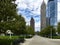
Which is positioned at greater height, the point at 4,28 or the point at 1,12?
the point at 1,12

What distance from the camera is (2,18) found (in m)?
20.6

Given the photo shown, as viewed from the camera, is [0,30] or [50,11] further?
[50,11]

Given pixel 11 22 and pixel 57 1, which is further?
pixel 57 1

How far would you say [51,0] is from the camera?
7160 inches

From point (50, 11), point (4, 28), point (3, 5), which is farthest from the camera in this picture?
point (50, 11)

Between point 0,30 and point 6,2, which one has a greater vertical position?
point 6,2

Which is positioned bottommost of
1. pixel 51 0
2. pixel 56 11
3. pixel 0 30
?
pixel 0 30

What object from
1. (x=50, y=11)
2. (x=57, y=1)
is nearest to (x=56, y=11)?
(x=57, y=1)

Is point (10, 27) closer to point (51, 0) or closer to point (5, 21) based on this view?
point (5, 21)

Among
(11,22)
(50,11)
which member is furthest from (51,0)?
(11,22)

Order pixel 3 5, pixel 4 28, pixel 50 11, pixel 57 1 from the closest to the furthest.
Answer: pixel 3 5 < pixel 4 28 < pixel 57 1 < pixel 50 11

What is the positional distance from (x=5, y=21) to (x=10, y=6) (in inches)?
64.3

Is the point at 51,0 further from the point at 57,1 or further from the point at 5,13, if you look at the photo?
the point at 5,13

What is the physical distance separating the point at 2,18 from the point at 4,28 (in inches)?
50.9
